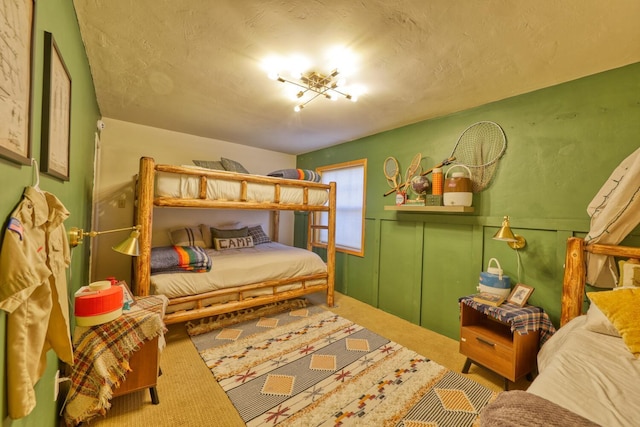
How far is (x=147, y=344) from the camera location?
1565 mm

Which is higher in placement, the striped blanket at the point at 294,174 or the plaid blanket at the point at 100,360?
the striped blanket at the point at 294,174

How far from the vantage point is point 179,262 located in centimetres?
236

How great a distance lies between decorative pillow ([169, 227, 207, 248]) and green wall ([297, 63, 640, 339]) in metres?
2.41

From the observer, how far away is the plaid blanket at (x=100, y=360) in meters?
1.35

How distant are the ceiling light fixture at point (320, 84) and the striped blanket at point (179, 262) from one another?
5.73 feet

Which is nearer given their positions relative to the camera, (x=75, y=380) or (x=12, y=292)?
(x=12, y=292)

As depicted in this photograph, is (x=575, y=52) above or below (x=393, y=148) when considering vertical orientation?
above

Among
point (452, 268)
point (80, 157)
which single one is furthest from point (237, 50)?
point (452, 268)

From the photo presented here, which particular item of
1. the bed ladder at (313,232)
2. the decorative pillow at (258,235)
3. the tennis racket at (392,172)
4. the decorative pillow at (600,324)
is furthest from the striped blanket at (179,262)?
the decorative pillow at (600,324)

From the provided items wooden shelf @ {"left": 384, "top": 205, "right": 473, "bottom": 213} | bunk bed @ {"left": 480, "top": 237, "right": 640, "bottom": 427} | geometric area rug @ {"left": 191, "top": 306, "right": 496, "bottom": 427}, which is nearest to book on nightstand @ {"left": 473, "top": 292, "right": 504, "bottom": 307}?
bunk bed @ {"left": 480, "top": 237, "right": 640, "bottom": 427}

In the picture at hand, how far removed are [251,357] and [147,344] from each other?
2.80 feet

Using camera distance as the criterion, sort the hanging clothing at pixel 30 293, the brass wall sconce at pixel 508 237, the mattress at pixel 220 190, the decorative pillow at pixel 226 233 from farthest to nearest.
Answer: the decorative pillow at pixel 226 233 < the mattress at pixel 220 190 < the brass wall sconce at pixel 508 237 < the hanging clothing at pixel 30 293

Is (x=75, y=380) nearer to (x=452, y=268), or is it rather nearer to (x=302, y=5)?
(x=302, y=5)

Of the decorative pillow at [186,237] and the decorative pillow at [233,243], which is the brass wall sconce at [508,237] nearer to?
the decorative pillow at [233,243]
